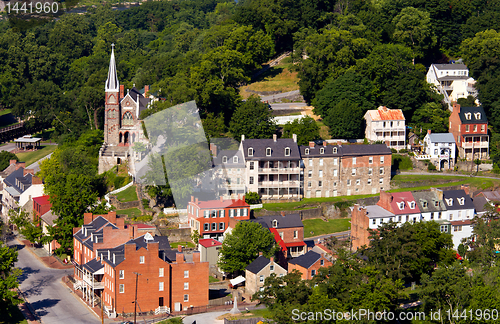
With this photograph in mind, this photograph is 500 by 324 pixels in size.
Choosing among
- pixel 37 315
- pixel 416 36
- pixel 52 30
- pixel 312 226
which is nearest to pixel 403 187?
pixel 312 226

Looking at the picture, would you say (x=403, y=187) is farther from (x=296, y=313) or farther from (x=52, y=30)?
(x=52, y=30)

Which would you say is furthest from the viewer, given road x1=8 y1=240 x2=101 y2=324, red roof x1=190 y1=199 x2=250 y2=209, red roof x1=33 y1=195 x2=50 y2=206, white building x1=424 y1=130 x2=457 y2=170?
white building x1=424 y1=130 x2=457 y2=170

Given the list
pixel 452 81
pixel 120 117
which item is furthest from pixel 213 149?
pixel 452 81

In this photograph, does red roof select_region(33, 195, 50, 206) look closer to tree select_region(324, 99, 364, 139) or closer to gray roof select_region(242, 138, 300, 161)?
gray roof select_region(242, 138, 300, 161)

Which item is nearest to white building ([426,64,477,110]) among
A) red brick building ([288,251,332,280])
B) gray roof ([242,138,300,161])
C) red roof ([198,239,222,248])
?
gray roof ([242,138,300,161])

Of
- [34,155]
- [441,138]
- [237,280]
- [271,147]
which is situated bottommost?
[237,280]

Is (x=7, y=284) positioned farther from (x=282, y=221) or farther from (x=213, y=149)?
(x=213, y=149)
